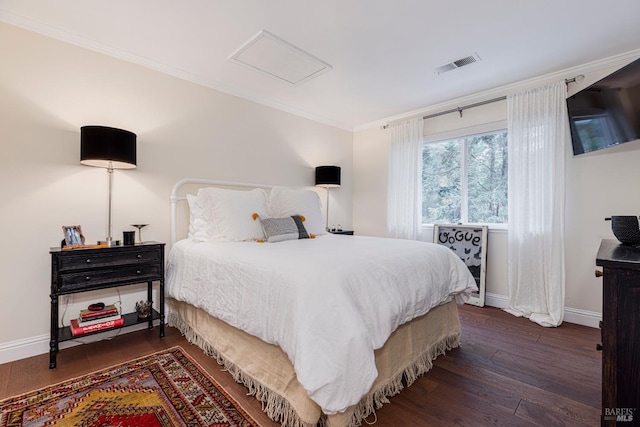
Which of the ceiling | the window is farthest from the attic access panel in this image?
the window

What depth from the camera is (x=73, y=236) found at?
2205mm

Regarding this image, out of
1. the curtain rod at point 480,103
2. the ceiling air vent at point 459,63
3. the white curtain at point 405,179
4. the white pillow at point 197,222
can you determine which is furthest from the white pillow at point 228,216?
the curtain rod at point 480,103

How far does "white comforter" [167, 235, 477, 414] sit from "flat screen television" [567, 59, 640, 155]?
1.69 metres

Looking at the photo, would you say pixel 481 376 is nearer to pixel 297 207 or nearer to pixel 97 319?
pixel 297 207

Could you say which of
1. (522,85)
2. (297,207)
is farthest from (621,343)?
(522,85)

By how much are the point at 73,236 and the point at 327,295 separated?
2094mm

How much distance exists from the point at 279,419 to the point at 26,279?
2.17 metres

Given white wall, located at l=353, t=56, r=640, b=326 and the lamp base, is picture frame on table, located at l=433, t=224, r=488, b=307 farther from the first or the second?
the lamp base

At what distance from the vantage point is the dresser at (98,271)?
1983mm

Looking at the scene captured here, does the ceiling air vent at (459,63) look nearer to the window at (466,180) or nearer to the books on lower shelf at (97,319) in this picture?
the window at (466,180)

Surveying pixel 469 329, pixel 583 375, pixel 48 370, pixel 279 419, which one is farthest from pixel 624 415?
pixel 48 370

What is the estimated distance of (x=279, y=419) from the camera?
149 cm

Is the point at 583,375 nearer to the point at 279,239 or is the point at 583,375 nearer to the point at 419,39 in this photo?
the point at 279,239

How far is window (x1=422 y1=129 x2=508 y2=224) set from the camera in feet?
11.5
